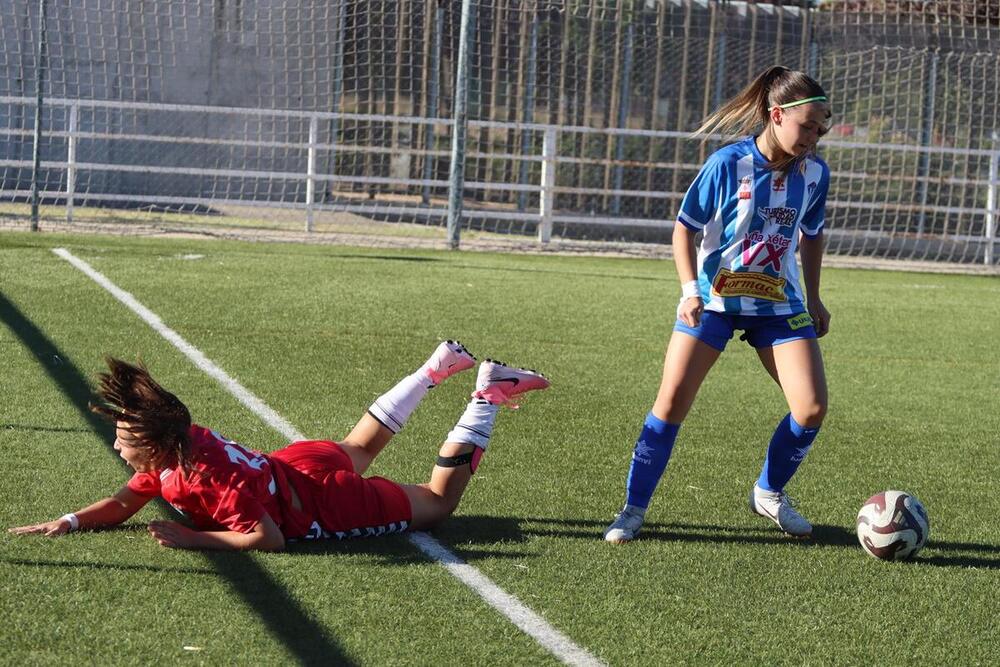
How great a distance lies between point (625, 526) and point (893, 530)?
95 cm

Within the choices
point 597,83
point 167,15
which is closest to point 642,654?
point 167,15

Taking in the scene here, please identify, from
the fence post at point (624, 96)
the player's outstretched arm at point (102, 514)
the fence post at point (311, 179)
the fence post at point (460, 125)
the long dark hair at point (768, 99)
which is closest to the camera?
the player's outstretched arm at point (102, 514)

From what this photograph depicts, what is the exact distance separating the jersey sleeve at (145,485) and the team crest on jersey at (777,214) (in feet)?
7.74

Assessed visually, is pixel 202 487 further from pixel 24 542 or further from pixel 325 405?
pixel 325 405

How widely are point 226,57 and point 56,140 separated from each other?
3229 mm

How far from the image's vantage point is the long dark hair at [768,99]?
5012 millimetres

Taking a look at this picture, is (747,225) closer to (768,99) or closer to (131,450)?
(768,99)

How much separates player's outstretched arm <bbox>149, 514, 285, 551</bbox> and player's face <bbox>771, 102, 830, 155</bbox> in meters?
2.28

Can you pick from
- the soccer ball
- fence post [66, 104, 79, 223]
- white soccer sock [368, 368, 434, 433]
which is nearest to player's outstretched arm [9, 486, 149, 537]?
white soccer sock [368, 368, 434, 433]

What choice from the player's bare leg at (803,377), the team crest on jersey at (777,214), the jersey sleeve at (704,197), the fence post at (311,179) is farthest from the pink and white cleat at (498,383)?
the fence post at (311,179)

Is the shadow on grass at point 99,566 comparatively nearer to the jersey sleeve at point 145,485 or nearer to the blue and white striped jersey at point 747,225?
the jersey sleeve at point 145,485

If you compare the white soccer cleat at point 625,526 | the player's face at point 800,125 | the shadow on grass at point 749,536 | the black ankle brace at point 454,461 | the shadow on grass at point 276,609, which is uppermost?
the player's face at point 800,125

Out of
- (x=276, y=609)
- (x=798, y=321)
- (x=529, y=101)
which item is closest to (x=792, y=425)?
(x=798, y=321)

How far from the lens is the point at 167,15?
19.6 metres
